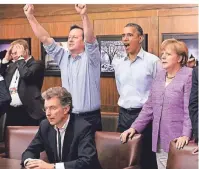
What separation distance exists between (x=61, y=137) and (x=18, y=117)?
1.50 meters

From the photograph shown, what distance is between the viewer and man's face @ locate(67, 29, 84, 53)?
131 inches

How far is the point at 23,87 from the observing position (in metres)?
3.88

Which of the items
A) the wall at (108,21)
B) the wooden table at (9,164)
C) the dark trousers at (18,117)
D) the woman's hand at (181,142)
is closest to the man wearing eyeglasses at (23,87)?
the dark trousers at (18,117)

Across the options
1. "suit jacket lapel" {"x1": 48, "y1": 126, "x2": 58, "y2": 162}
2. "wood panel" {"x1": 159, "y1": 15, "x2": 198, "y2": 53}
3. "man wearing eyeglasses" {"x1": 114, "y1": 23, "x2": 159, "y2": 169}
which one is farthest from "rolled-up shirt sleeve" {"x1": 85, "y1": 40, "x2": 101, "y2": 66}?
"wood panel" {"x1": 159, "y1": 15, "x2": 198, "y2": 53}

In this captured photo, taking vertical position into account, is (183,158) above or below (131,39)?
below

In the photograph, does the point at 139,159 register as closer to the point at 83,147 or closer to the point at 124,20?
the point at 83,147

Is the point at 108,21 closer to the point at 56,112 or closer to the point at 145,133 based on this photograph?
the point at 145,133

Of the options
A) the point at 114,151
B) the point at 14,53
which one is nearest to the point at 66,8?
the point at 14,53

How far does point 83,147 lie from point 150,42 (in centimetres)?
234

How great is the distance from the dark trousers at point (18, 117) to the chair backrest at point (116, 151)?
1393mm

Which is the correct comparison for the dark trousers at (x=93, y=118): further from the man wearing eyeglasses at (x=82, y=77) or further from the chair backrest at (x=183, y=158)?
the chair backrest at (x=183, y=158)

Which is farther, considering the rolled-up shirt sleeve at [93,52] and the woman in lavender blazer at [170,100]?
the rolled-up shirt sleeve at [93,52]

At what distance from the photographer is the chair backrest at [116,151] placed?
8.59 ft

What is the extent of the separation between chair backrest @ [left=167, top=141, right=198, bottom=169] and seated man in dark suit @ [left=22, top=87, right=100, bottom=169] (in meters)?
0.44
